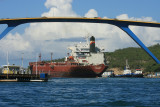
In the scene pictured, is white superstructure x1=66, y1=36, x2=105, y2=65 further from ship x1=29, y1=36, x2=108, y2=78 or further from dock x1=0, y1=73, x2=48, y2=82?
dock x1=0, y1=73, x2=48, y2=82

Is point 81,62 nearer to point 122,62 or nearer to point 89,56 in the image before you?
point 89,56

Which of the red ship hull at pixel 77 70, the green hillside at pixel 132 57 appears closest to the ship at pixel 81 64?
the red ship hull at pixel 77 70

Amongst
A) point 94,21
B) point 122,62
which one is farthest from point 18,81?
point 122,62

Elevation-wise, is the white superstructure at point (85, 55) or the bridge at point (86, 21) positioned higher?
the bridge at point (86, 21)

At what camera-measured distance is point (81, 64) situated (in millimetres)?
93562

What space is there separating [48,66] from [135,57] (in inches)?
3233

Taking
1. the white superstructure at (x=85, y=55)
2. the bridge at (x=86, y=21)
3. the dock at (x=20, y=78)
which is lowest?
the dock at (x=20, y=78)

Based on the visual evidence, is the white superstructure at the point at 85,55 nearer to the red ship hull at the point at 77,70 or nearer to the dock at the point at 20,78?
the red ship hull at the point at 77,70

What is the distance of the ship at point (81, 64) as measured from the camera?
90.9 metres

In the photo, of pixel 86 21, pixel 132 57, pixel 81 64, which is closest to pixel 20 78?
pixel 86 21

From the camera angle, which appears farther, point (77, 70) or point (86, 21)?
point (77, 70)

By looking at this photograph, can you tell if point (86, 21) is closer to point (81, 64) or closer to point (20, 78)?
point (20, 78)

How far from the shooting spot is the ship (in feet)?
298

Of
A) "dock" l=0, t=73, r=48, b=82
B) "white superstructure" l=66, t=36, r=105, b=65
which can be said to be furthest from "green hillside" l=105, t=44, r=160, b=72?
"dock" l=0, t=73, r=48, b=82
